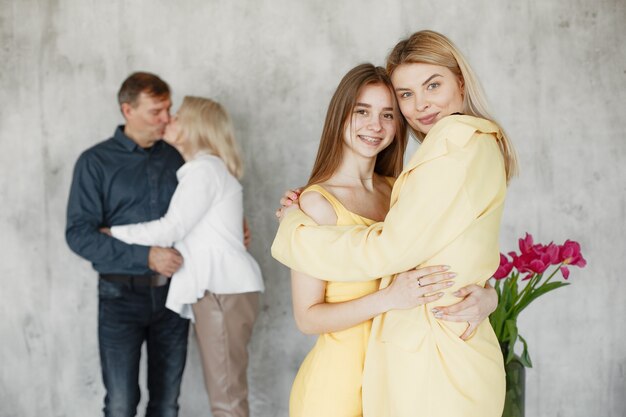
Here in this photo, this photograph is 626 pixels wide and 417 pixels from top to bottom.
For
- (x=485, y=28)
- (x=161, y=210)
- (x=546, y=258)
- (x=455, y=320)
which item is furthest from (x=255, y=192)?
(x=455, y=320)

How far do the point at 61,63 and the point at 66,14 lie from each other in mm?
271

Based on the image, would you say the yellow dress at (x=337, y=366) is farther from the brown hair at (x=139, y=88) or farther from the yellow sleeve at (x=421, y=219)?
the brown hair at (x=139, y=88)

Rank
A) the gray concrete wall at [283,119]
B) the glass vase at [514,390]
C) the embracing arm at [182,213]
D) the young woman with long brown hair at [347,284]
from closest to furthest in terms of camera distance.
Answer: the young woman with long brown hair at [347,284] → the glass vase at [514,390] → the embracing arm at [182,213] → the gray concrete wall at [283,119]

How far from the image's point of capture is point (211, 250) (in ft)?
10.4

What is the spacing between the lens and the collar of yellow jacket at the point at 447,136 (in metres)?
1.57

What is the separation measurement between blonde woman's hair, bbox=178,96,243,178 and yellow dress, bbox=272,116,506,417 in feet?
5.35

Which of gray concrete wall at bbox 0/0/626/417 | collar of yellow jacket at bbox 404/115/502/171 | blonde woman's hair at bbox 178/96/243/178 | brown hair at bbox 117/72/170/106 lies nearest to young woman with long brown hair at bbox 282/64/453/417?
collar of yellow jacket at bbox 404/115/502/171

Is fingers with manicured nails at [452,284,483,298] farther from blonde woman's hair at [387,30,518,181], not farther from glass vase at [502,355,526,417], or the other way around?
glass vase at [502,355,526,417]

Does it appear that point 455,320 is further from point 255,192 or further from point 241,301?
point 255,192

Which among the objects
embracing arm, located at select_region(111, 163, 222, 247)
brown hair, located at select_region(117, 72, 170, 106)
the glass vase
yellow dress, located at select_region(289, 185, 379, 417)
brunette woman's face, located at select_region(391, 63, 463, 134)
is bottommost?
the glass vase

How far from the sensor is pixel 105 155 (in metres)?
3.21

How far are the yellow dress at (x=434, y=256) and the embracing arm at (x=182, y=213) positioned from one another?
1472mm

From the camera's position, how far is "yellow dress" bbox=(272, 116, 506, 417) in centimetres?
155

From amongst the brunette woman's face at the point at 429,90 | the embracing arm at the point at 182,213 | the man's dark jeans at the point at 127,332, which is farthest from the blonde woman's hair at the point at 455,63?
the man's dark jeans at the point at 127,332
